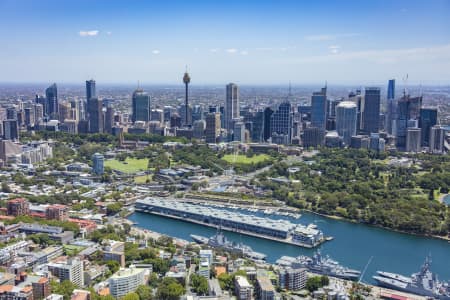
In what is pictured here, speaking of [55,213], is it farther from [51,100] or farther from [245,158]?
[51,100]

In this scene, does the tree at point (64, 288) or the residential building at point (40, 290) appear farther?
the tree at point (64, 288)

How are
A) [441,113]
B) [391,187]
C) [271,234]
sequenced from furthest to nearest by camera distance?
[441,113] → [391,187] → [271,234]

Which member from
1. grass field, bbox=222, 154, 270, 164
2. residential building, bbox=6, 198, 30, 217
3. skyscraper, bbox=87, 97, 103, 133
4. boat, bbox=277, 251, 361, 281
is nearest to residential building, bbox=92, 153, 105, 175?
grass field, bbox=222, 154, 270, 164

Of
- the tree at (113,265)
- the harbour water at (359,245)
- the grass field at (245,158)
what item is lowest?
the harbour water at (359,245)

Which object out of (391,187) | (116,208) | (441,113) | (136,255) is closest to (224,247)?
(136,255)

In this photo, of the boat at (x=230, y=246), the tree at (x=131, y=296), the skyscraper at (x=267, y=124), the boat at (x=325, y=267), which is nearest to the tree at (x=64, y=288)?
the tree at (x=131, y=296)

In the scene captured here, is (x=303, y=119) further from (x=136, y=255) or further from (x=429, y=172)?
(x=136, y=255)

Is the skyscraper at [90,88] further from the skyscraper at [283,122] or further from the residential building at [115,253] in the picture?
the residential building at [115,253]
